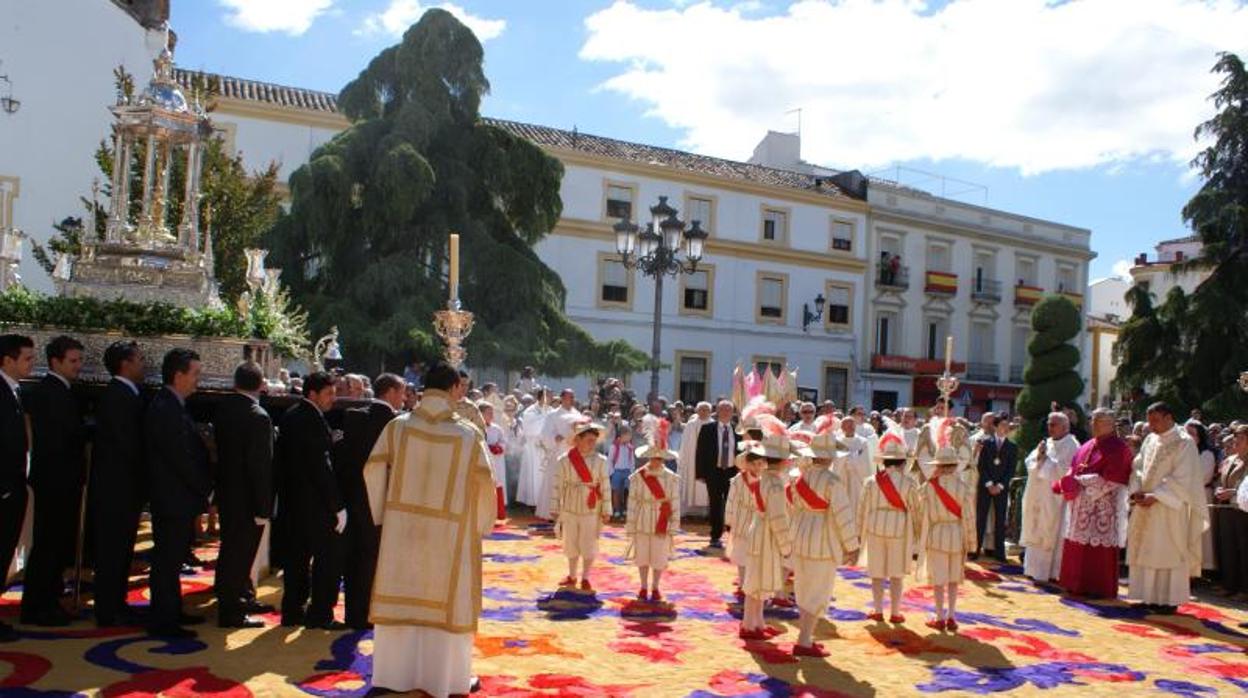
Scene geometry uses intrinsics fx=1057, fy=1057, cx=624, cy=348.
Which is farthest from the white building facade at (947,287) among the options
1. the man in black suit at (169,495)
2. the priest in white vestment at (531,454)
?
the man in black suit at (169,495)

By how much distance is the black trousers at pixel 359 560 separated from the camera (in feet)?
24.2

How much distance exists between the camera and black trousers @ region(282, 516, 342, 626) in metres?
7.27

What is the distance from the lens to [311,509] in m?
7.25

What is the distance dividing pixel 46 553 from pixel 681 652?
433 centimetres

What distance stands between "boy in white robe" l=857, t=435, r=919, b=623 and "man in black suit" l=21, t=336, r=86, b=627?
601 cm

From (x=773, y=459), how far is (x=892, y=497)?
1.65 meters

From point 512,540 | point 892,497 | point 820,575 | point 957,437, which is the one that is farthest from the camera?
point 512,540

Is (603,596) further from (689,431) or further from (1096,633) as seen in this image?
(689,431)

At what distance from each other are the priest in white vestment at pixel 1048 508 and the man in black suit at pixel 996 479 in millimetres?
819

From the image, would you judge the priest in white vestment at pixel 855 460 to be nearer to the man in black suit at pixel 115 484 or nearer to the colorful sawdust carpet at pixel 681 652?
the colorful sawdust carpet at pixel 681 652

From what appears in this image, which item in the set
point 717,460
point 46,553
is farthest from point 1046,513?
point 46,553

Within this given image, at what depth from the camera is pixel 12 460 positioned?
21.4 feet

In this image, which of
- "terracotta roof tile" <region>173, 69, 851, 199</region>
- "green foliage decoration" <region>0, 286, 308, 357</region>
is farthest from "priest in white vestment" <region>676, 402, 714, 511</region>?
"terracotta roof tile" <region>173, 69, 851, 199</region>

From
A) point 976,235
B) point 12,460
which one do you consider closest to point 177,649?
point 12,460
